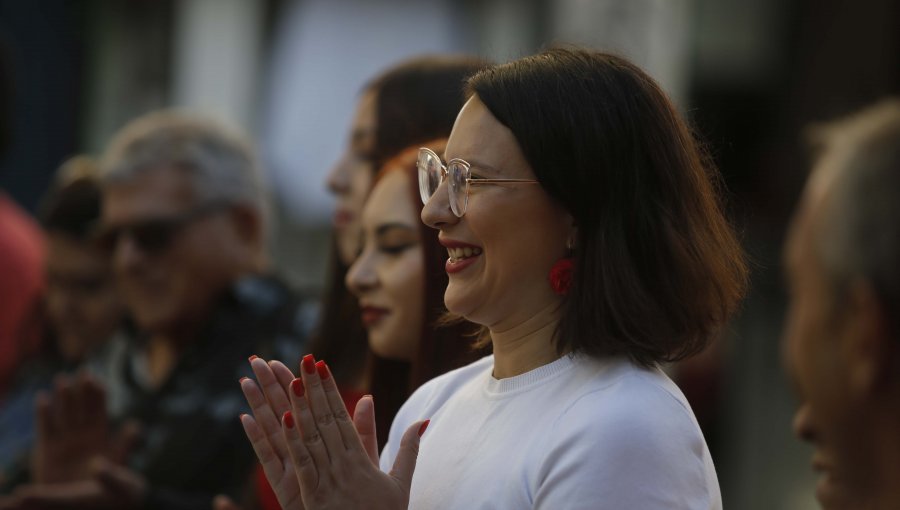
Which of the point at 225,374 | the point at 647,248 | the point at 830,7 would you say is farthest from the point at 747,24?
the point at 647,248

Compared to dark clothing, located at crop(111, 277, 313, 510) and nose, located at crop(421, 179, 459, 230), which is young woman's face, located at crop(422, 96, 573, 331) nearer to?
nose, located at crop(421, 179, 459, 230)

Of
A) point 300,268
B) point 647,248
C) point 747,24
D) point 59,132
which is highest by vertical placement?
point 647,248

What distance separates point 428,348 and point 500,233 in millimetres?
850

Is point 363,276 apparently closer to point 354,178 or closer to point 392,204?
point 392,204

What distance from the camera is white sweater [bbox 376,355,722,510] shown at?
2.00 m

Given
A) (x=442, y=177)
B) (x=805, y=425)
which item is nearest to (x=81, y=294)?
(x=442, y=177)

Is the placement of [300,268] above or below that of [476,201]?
below

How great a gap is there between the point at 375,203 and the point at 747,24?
22.5 ft

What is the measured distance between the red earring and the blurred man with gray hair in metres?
2.11

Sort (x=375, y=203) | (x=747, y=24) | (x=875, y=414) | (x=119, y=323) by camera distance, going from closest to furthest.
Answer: (x=875, y=414) → (x=375, y=203) → (x=119, y=323) → (x=747, y=24)

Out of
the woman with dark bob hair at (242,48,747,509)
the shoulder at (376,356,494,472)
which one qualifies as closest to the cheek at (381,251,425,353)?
the shoulder at (376,356,494,472)

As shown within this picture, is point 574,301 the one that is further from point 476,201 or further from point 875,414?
point 875,414

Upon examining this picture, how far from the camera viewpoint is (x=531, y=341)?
2.24 meters

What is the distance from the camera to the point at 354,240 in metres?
3.71
